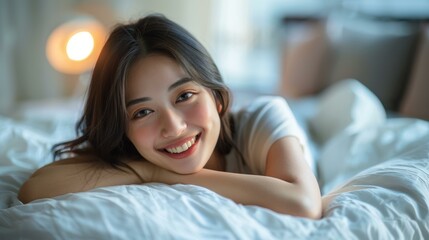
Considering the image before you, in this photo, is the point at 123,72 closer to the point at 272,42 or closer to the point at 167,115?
the point at 167,115

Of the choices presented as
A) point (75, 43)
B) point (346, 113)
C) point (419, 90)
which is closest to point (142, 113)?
point (346, 113)

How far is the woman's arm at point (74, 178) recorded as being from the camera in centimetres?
93

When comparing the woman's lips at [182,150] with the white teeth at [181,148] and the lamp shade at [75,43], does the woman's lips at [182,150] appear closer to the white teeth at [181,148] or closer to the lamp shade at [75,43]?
the white teeth at [181,148]

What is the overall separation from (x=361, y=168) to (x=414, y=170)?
0.28m

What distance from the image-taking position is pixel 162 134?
93 cm

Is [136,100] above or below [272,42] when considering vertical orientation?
above

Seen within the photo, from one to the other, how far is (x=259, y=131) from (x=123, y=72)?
37cm

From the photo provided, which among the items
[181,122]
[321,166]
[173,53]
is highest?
[173,53]

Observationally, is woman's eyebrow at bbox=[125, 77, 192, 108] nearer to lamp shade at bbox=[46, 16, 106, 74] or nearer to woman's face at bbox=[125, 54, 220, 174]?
woman's face at bbox=[125, 54, 220, 174]

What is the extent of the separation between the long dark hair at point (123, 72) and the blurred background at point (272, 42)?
1.27 m

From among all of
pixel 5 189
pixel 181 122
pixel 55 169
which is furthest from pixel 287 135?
pixel 5 189

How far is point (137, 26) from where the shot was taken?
1020mm

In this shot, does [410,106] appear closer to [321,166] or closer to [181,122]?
[321,166]

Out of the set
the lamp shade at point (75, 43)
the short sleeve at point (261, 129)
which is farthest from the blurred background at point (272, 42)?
the short sleeve at point (261, 129)
